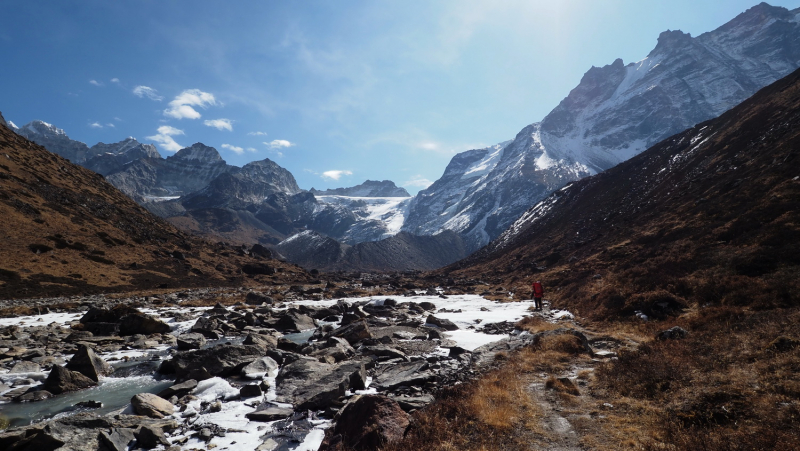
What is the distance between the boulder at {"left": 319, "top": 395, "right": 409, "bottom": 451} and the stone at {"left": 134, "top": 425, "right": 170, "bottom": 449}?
4.98m

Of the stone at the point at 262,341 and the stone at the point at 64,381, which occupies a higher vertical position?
the stone at the point at 64,381

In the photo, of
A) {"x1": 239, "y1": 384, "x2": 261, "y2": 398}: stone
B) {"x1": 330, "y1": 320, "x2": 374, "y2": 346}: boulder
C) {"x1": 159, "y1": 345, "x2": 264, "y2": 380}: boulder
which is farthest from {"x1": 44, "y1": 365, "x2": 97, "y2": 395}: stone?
{"x1": 330, "y1": 320, "x2": 374, "y2": 346}: boulder

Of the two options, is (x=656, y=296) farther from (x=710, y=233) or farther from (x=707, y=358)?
(x=710, y=233)

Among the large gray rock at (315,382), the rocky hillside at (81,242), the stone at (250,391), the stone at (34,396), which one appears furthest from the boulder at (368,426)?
the rocky hillside at (81,242)

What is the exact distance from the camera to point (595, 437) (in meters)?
8.74

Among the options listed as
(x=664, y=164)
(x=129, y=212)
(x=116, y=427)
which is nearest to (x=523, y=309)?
(x=116, y=427)

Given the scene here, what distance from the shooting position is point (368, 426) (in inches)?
364

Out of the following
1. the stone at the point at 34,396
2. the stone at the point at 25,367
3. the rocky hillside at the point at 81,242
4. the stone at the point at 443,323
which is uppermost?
the rocky hillside at the point at 81,242

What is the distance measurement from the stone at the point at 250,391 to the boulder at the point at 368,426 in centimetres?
543

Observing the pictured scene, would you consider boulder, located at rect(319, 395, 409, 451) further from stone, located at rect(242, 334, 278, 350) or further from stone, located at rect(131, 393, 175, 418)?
stone, located at rect(242, 334, 278, 350)

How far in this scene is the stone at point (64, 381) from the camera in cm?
1452

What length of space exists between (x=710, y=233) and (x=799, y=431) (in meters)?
30.7

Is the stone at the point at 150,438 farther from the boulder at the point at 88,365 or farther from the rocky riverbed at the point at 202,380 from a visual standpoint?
the boulder at the point at 88,365

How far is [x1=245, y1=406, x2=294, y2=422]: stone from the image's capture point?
1215 cm
